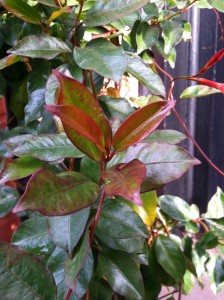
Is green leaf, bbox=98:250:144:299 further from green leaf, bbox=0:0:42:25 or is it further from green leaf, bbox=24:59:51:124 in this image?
green leaf, bbox=0:0:42:25

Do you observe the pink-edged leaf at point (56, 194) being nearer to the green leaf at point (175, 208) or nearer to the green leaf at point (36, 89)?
the green leaf at point (36, 89)

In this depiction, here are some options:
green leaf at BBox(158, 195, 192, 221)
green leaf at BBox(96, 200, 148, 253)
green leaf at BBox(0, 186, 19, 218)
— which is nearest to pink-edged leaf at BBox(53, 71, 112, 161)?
green leaf at BBox(96, 200, 148, 253)

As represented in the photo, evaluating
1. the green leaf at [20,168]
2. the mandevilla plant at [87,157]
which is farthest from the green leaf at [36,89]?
the green leaf at [20,168]

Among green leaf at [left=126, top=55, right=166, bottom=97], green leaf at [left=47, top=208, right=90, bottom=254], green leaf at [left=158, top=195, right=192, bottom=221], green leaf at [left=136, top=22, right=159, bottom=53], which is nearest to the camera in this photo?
green leaf at [left=47, top=208, right=90, bottom=254]

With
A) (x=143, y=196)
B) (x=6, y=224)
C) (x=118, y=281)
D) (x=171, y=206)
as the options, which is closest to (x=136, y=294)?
(x=118, y=281)

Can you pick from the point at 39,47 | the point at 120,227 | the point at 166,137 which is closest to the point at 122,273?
the point at 120,227
